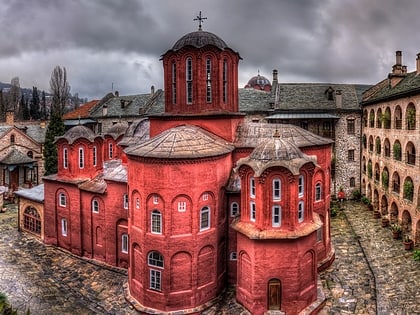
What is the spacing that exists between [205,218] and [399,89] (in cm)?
2201

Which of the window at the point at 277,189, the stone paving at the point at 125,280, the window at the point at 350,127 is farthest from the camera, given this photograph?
the window at the point at 350,127

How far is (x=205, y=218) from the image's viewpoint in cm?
1892

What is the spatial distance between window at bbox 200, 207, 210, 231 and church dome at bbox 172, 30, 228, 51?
10782mm

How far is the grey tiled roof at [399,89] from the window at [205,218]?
18413mm

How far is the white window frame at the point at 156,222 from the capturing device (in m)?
18.2

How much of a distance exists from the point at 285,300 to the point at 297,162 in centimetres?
691

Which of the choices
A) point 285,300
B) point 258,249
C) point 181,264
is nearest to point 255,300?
point 285,300

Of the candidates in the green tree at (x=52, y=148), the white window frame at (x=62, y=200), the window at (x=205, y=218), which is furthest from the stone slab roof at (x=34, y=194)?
the window at (x=205, y=218)

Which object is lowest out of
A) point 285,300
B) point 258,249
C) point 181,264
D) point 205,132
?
point 285,300

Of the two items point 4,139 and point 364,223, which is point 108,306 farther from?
point 4,139

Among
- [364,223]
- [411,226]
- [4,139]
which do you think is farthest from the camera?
[4,139]

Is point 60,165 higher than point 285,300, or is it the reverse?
point 60,165

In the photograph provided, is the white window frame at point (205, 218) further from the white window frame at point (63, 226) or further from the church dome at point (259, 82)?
the church dome at point (259, 82)

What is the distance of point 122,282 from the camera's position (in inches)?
861
